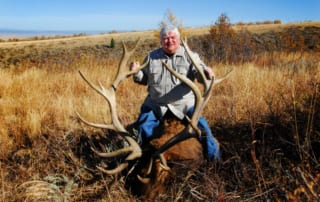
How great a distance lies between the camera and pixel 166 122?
3.84 m

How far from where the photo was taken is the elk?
3.08 m

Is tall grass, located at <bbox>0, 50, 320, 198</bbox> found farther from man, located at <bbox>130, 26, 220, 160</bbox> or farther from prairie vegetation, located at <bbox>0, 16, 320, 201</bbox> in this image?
man, located at <bbox>130, 26, 220, 160</bbox>

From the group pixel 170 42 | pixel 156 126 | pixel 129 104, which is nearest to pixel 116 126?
pixel 156 126

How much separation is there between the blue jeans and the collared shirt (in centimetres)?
11

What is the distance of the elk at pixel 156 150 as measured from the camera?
Answer: 3.08 metres

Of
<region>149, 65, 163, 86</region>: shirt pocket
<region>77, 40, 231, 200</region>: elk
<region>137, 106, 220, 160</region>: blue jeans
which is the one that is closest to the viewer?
<region>77, 40, 231, 200</region>: elk

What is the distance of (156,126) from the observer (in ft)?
12.9

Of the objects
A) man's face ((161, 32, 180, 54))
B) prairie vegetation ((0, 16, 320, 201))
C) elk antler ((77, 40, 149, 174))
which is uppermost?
man's face ((161, 32, 180, 54))

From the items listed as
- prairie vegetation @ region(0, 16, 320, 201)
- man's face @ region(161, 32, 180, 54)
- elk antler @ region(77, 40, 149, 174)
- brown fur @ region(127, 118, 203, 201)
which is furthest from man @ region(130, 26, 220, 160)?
prairie vegetation @ region(0, 16, 320, 201)

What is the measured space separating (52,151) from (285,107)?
2.71 metres

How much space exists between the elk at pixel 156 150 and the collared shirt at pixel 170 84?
0.44 metres

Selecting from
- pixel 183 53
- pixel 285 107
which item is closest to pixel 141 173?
pixel 183 53

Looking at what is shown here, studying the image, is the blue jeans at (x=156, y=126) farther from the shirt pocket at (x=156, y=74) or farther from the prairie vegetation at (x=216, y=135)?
the shirt pocket at (x=156, y=74)

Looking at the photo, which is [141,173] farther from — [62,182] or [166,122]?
[62,182]
